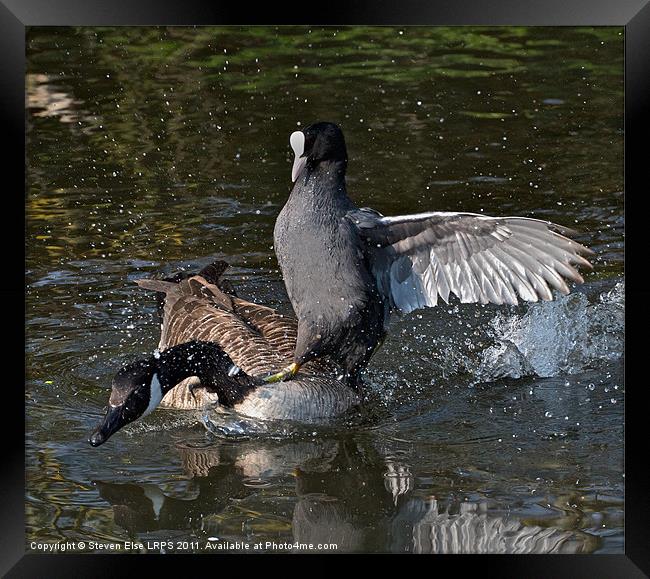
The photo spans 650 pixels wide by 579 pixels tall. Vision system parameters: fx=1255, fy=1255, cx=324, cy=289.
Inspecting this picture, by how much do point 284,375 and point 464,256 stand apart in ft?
4.28

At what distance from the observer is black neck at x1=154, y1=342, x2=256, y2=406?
7406mm

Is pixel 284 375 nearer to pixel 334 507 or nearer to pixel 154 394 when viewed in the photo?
pixel 154 394

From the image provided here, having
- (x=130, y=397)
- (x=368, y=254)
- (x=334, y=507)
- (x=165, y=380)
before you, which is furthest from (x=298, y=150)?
(x=334, y=507)

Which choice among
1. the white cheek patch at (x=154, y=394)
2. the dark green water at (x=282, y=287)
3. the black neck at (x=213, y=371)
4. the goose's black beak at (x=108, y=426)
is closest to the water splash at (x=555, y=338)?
the dark green water at (x=282, y=287)

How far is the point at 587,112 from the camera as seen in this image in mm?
7570

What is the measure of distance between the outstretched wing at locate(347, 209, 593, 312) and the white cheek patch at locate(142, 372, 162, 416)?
1.47 m

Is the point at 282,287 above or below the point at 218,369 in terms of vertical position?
above

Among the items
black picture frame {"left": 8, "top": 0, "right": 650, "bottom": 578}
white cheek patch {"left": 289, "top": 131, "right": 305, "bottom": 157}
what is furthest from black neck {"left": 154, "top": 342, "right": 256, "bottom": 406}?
black picture frame {"left": 8, "top": 0, "right": 650, "bottom": 578}

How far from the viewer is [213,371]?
7.47 meters

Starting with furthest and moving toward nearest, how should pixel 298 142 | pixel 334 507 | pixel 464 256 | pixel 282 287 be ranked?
pixel 282 287 → pixel 464 256 → pixel 298 142 → pixel 334 507

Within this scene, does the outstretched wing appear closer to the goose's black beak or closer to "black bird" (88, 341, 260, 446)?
"black bird" (88, 341, 260, 446)

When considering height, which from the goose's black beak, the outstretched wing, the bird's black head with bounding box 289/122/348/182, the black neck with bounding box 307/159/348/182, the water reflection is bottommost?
the water reflection

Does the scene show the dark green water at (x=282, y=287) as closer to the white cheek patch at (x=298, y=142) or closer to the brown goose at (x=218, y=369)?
the brown goose at (x=218, y=369)
